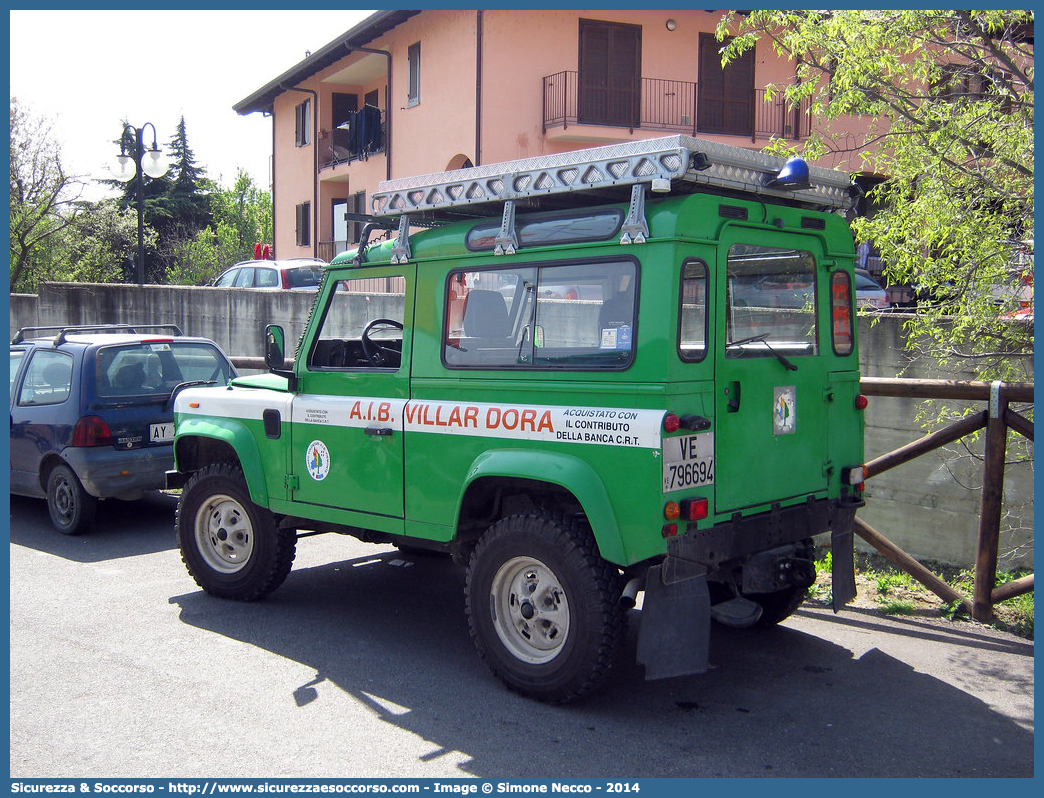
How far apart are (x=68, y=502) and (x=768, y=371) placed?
6.53 m

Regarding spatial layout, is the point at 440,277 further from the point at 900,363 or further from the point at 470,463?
the point at 900,363

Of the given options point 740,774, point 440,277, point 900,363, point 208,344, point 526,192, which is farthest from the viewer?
point 208,344

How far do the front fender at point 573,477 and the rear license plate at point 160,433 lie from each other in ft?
15.6

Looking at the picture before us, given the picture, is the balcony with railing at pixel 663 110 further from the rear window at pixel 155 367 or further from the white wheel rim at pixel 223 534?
the white wheel rim at pixel 223 534

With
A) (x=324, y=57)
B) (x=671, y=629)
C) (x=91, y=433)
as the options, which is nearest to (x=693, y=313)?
(x=671, y=629)

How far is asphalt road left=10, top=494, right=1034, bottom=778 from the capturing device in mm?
4238

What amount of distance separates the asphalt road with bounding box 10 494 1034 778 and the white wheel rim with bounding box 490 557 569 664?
28 centimetres

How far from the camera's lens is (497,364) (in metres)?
5.19

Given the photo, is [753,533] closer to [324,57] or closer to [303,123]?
[324,57]

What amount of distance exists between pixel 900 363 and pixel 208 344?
21.0ft

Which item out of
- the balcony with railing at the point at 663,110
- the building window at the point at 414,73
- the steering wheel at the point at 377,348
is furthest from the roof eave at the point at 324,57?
the steering wheel at the point at 377,348

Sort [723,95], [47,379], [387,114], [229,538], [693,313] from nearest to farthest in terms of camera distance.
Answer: [693,313], [229,538], [47,379], [723,95], [387,114]

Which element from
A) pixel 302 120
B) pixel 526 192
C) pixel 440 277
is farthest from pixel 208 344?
pixel 302 120

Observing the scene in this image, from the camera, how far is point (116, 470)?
8.42 m
